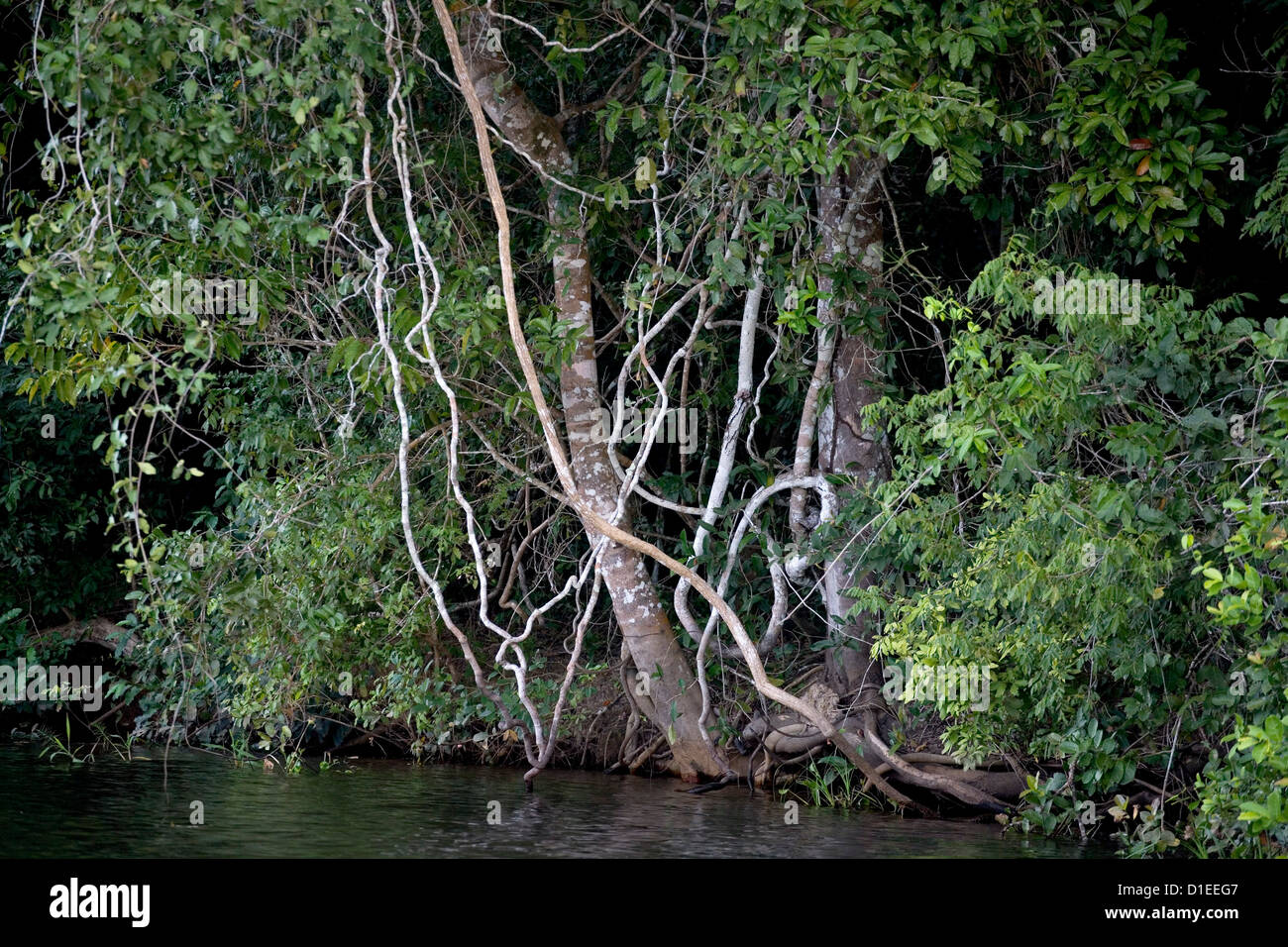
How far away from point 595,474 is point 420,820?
2.62 meters

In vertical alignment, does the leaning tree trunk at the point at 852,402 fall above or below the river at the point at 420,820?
above

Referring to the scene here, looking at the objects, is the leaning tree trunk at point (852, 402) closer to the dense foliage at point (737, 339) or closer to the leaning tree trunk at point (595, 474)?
the dense foliage at point (737, 339)

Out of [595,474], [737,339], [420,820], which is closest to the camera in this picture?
[420,820]

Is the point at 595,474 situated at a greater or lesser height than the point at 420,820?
greater

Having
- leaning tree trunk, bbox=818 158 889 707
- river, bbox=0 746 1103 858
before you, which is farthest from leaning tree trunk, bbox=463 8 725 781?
leaning tree trunk, bbox=818 158 889 707

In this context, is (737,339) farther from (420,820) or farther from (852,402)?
(420,820)

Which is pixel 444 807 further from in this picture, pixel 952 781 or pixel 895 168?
pixel 895 168

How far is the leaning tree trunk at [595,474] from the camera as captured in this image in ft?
27.4

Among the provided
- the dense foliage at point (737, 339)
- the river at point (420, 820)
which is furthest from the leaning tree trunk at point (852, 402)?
the river at point (420, 820)

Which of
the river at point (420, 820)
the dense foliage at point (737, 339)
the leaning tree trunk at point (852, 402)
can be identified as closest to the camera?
the dense foliage at point (737, 339)

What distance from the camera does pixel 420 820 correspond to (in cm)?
705

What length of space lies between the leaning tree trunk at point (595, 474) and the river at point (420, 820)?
457 millimetres

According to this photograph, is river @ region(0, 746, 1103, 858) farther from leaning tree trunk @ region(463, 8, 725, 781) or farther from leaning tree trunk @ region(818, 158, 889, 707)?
leaning tree trunk @ region(818, 158, 889, 707)

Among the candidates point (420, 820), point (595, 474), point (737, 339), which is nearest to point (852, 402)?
point (737, 339)
